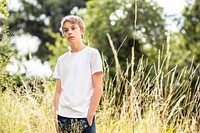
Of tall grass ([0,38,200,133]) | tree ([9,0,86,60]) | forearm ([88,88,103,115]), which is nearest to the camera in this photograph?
forearm ([88,88,103,115])

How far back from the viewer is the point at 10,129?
4.62m

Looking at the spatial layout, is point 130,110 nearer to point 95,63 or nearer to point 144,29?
point 95,63

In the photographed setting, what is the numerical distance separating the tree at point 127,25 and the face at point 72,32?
438 inches

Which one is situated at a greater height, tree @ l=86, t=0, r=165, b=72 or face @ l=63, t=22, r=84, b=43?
face @ l=63, t=22, r=84, b=43

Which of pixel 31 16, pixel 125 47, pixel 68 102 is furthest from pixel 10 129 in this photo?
pixel 31 16

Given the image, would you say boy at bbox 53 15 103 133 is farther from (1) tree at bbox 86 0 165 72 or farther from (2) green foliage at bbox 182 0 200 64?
(2) green foliage at bbox 182 0 200 64

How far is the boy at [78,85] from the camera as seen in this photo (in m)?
3.39

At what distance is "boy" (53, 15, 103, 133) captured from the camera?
3.39 meters

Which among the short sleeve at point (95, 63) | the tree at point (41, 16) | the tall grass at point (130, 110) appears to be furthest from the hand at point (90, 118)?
Answer: the tree at point (41, 16)

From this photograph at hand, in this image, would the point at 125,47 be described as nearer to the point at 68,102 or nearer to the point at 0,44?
the point at 0,44

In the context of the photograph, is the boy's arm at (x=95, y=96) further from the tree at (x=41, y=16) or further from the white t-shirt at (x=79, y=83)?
the tree at (x=41, y=16)

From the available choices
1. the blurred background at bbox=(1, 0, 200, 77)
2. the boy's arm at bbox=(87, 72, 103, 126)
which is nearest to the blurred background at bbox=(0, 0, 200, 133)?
the blurred background at bbox=(1, 0, 200, 77)

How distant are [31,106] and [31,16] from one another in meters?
22.2

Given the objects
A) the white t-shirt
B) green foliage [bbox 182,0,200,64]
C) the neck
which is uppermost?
the neck
